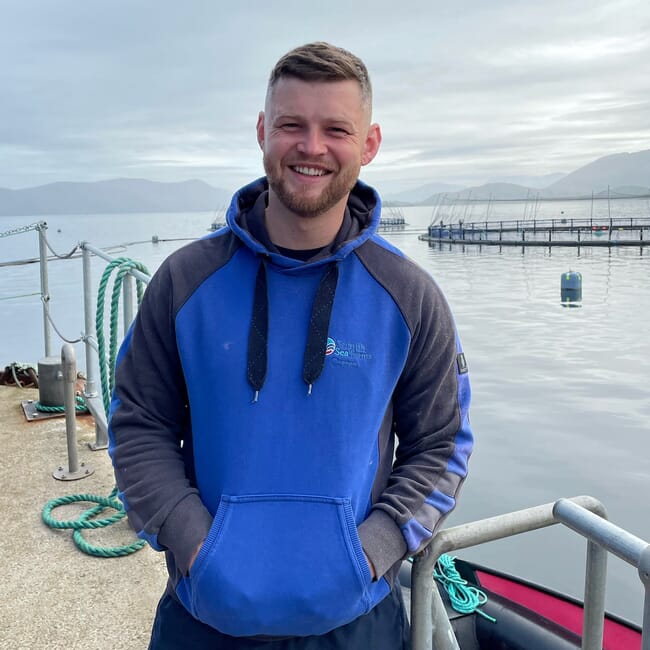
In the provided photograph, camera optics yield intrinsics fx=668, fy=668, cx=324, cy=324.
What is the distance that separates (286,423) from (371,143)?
0.68 meters

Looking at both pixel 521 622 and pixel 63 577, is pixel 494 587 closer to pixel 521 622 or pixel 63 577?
pixel 521 622

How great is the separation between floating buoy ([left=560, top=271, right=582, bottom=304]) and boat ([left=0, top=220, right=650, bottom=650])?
2119 cm

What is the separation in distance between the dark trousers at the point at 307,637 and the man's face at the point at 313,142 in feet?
2.93

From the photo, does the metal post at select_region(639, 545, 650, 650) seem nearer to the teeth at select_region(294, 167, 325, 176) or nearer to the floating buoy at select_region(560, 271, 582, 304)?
the teeth at select_region(294, 167, 325, 176)

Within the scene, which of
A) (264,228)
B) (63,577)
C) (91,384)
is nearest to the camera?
(264,228)

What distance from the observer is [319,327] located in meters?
1.43

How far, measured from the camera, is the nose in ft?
4.66

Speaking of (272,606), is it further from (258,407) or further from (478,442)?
(478,442)

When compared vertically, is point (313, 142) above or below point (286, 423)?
above

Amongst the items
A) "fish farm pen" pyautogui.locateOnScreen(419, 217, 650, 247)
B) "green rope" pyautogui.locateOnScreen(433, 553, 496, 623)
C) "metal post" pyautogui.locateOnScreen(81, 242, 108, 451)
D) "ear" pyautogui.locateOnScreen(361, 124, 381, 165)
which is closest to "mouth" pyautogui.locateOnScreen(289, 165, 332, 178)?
"ear" pyautogui.locateOnScreen(361, 124, 381, 165)

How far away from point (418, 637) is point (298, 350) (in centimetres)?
67

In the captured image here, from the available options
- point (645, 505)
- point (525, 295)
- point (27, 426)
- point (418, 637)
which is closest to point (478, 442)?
point (645, 505)

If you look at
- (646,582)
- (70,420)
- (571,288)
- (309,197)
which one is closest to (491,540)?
(646,582)

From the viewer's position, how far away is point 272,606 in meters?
1.29
